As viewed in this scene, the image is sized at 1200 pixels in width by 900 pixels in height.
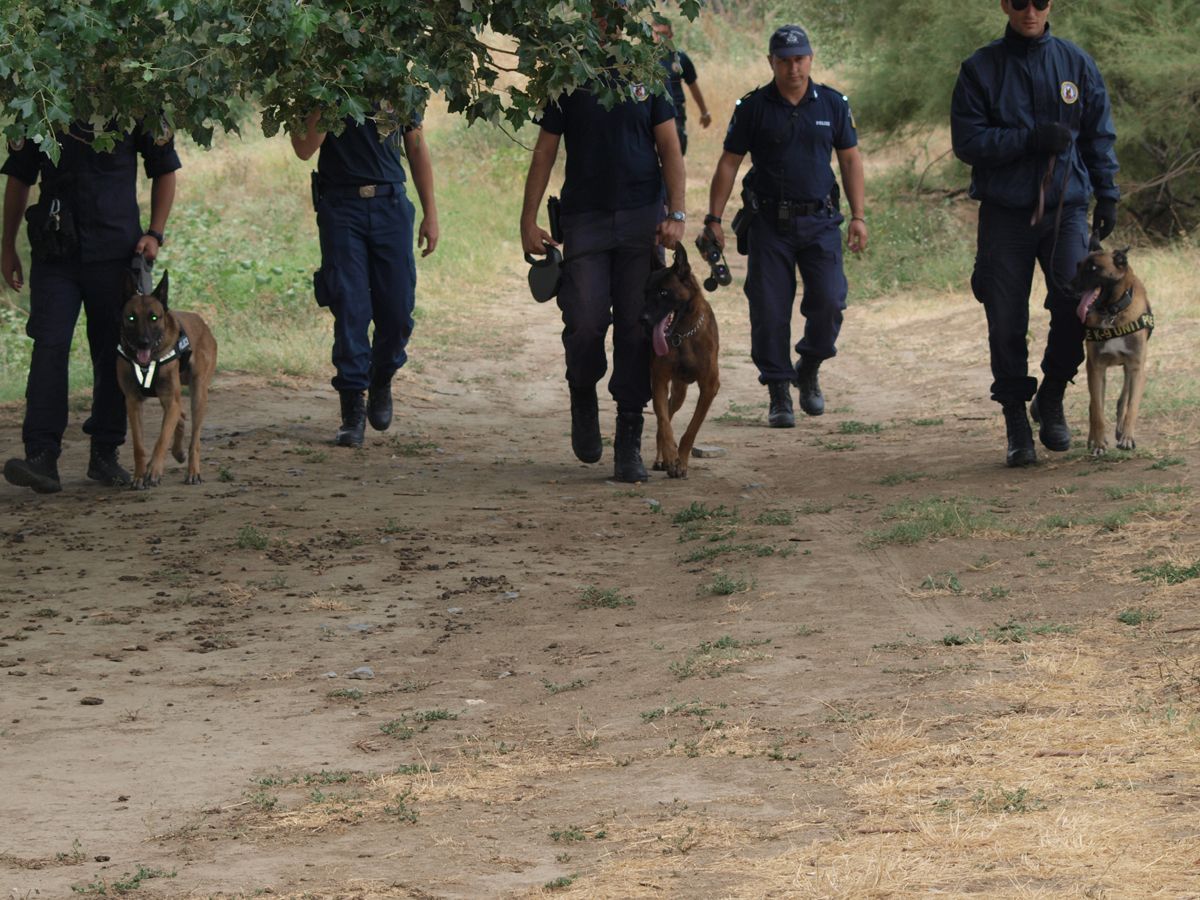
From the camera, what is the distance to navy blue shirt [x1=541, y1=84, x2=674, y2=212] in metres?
7.88

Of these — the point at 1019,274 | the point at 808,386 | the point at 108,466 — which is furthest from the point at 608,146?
the point at 808,386

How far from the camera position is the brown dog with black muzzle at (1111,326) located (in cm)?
771

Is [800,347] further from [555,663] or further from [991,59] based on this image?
[555,663]

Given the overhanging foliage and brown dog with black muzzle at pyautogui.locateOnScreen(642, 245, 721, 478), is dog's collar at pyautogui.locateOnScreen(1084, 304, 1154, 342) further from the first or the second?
the overhanging foliage

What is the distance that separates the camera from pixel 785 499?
7.84m

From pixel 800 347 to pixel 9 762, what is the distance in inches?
268

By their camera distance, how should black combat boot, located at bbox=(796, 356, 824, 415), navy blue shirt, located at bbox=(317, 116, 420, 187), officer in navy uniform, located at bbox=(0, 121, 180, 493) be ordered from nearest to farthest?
officer in navy uniform, located at bbox=(0, 121, 180, 493), navy blue shirt, located at bbox=(317, 116, 420, 187), black combat boot, located at bbox=(796, 356, 824, 415)

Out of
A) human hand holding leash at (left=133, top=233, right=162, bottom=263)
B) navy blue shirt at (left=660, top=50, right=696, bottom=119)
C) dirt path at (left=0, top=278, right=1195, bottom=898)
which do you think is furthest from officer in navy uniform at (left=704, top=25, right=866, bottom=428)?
human hand holding leash at (left=133, top=233, right=162, bottom=263)

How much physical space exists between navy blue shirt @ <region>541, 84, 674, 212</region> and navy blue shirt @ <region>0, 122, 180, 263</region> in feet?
6.19

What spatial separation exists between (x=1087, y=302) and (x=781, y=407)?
2.72 meters

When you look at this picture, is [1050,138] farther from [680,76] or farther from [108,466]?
[108,466]

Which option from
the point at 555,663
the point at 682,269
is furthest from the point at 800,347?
the point at 555,663

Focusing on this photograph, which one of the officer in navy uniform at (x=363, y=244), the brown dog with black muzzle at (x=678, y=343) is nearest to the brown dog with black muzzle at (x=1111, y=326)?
the brown dog with black muzzle at (x=678, y=343)

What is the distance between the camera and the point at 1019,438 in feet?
26.4
